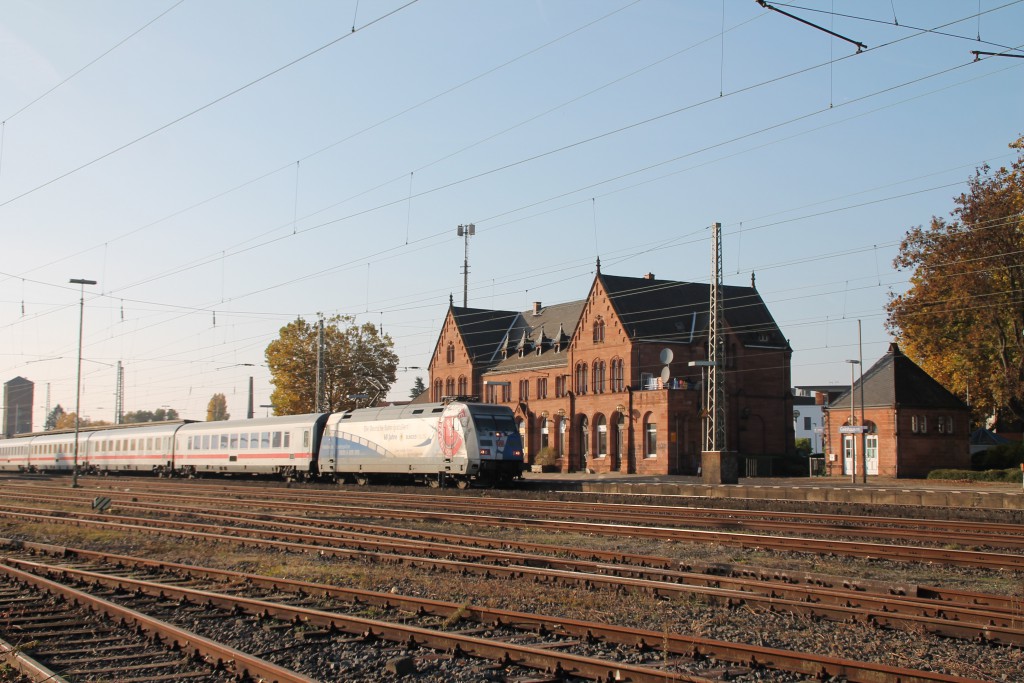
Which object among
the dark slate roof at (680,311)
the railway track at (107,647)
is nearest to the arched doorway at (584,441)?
the dark slate roof at (680,311)

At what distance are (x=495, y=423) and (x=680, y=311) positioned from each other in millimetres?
33646

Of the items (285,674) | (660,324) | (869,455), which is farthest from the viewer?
(660,324)

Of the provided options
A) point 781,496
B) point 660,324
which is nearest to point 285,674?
point 781,496

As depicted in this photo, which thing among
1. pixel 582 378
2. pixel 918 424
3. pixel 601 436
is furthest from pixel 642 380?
pixel 918 424

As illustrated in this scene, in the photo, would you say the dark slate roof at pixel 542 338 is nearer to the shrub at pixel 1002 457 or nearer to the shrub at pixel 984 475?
the shrub at pixel 1002 457

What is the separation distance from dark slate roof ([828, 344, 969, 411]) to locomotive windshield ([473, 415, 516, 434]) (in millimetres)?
26084

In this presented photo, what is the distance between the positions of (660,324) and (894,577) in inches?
1990

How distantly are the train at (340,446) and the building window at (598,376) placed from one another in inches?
945

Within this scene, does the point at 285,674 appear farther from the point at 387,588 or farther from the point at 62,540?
the point at 62,540

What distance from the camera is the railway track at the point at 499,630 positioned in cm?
809

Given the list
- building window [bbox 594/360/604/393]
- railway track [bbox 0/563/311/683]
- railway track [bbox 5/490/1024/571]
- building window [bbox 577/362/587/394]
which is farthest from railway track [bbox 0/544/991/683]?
building window [bbox 577/362/587/394]

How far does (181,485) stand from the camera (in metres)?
43.0

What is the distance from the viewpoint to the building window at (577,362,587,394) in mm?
66000

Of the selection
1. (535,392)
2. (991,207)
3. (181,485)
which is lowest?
(181,485)
